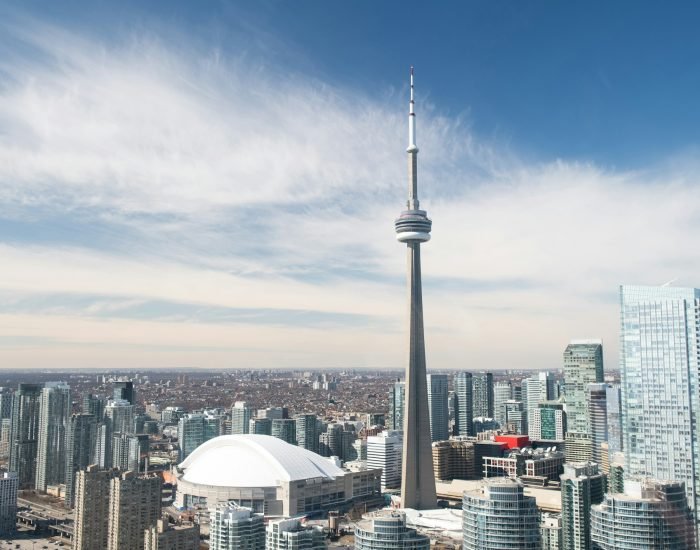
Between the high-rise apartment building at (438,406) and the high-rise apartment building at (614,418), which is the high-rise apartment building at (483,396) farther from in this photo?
the high-rise apartment building at (614,418)

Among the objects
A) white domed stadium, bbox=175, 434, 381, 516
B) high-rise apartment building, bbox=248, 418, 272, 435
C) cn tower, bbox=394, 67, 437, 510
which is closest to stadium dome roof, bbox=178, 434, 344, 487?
white domed stadium, bbox=175, 434, 381, 516

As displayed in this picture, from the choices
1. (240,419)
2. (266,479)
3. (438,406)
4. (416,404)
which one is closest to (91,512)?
(266,479)

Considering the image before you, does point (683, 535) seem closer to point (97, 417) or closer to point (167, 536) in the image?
point (167, 536)

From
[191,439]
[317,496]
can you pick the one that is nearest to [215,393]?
[191,439]

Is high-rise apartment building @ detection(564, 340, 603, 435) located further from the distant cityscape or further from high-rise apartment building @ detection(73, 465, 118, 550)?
high-rise apartment building @ detection(73, 465, 118, 550)

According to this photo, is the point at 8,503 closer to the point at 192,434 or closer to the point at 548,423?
the point at 192,434

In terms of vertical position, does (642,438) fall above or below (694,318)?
below

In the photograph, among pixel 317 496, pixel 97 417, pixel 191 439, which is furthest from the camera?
pixel 191 439
